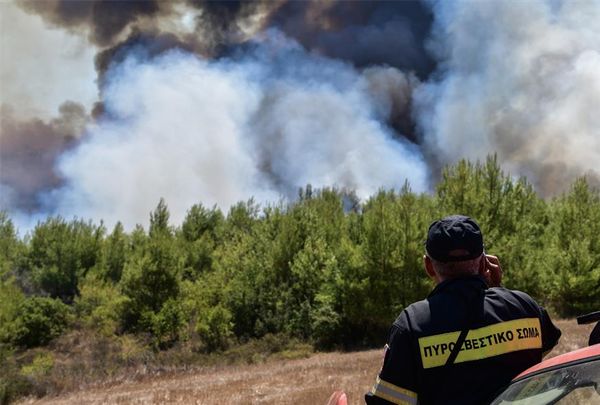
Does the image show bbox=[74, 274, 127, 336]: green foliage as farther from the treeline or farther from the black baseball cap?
the black baseball cap

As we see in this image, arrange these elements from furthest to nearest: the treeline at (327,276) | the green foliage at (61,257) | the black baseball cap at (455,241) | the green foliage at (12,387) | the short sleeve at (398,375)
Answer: the green foliage at (61,257)
the treeline at (327,276)
the green foliage at (12,387)
the black baseball cap at (455,241)
the short sleeve at (398,375)

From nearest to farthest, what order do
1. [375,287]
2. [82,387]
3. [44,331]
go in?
[82,387], [375,287], [44,331]

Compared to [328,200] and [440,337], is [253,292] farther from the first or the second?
[440,337]

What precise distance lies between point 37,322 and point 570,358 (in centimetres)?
4556

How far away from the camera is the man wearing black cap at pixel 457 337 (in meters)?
2.22

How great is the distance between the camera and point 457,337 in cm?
224

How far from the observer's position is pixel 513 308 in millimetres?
2391

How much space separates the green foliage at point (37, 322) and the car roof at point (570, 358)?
42698mm

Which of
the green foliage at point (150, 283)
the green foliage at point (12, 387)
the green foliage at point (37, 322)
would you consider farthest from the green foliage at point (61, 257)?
the green foliage at point (12, 387)

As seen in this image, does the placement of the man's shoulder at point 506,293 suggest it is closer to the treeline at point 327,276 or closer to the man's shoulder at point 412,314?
the man's shoulder at point 412,314

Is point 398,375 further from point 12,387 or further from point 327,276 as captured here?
point 327,276

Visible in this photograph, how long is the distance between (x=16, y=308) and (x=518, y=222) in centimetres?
3355

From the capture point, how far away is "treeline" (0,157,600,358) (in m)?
31.3

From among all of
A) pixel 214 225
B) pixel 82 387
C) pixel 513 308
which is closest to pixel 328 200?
pixel 214 225
